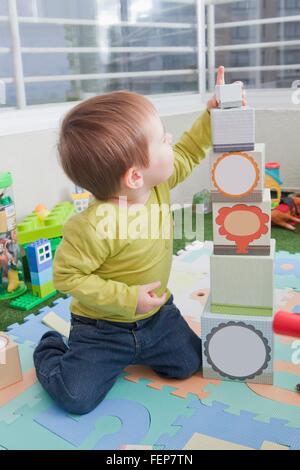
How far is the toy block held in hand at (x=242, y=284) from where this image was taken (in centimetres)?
82

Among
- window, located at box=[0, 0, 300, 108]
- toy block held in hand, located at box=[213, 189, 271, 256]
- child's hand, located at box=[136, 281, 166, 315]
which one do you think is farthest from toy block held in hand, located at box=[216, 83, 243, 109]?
window, located at box=[0, 0, 300, 108]

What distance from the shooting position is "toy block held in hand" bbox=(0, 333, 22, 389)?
33.8 inches

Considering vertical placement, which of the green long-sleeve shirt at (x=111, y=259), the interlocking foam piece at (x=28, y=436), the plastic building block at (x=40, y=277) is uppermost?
the green long-sleeve shirt at (x=111, y=259)

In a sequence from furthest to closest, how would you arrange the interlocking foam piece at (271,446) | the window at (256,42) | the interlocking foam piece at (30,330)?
the window at (256,42), the interlocking foam piece at (30,330), the interlocking foam piece at (271,446)

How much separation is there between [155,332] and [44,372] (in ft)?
0.65

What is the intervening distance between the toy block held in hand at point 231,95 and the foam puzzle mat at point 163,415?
1.49 ft

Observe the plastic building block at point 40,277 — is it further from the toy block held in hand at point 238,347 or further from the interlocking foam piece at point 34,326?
the toy block held in hand at point 238,347

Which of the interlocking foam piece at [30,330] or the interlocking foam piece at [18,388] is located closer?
the interlocking foam piece at [18,388]

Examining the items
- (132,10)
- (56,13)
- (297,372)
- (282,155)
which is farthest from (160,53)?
(297,372)

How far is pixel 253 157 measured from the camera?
772 mm

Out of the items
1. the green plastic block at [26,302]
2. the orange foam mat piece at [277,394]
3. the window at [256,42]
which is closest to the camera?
the orange foam mat piece at [277,394]

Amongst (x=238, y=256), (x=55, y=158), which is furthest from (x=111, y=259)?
(x=55, y=158)

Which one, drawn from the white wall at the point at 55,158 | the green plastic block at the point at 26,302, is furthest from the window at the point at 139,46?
the green plastic block at the point at 26,302

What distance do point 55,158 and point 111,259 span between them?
0.76 meters
